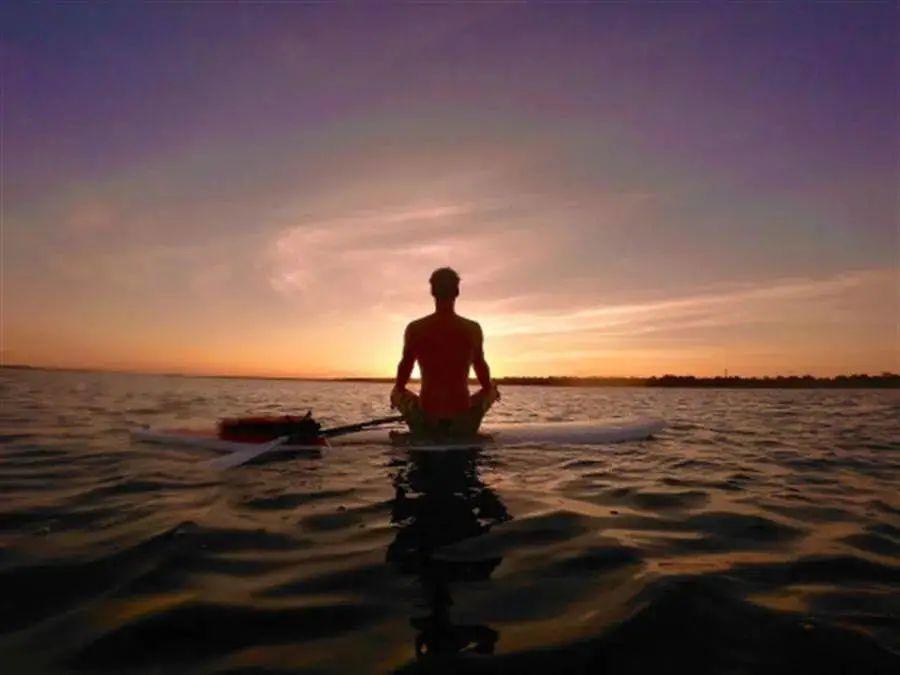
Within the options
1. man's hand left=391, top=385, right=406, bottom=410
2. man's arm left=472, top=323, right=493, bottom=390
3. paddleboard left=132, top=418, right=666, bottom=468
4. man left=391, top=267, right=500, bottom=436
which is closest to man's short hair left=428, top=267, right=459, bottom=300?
man left=391, top=267, right=500, bottom=436

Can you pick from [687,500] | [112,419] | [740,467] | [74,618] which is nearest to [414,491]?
[687,500]

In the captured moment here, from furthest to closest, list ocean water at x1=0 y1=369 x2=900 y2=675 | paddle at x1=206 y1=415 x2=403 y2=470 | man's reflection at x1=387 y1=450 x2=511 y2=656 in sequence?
paddle at x1=206 y1=415 x2=403 y2=470, man's reflection at x1=387 y1=450 x2=511 y2=656, ocean water at x1=0 y1=369 x2=900 y2=675

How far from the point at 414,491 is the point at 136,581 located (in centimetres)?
313

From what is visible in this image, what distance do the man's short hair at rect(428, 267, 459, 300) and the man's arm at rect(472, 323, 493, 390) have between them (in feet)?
2.20

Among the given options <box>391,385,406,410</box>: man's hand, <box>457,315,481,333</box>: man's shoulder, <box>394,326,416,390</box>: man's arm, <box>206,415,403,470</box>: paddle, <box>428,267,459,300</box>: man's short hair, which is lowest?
<box>206,415,403,470</box>: paddle

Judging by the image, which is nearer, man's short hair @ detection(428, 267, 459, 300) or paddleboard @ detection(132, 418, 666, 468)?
man's short hair @ detection(428, 267, 459, 300)

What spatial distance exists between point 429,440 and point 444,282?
2.54m

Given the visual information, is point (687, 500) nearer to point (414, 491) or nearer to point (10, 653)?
point (414, 491)

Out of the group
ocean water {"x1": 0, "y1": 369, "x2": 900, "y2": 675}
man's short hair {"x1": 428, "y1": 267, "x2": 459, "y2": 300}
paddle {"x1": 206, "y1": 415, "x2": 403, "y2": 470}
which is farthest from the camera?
man's short hair {"x1": 428, "y1": 267, "x2": 459, "y2": 300}

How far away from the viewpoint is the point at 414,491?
20.7 ft

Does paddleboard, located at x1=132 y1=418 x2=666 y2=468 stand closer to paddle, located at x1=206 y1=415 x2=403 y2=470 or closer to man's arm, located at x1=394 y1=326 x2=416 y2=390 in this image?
paddle, located at x1=206 y1=415 x2=403 y2=470

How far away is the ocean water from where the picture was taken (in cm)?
275

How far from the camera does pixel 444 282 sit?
26.8ft

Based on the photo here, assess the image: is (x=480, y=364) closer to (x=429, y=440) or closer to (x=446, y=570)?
(x=429, y=440)
